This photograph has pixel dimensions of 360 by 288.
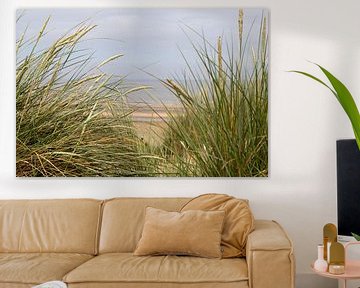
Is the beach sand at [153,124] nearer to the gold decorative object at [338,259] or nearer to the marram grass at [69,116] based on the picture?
the marram grass at [69,116]

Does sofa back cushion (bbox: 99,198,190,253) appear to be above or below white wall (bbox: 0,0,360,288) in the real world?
below

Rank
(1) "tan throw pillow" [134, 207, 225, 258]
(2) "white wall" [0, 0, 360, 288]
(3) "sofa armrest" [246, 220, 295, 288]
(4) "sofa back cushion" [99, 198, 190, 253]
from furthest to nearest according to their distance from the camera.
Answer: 1. (2) "white wall" [0, 0, 360, 288]
2. (4) "sofa back cushion" [99, 198, 190, 253]
3. (1) "tan throw pillow" [134, 207, 225, 258]
4. (3) "sofa armrest" [246, 220, 295, 288]

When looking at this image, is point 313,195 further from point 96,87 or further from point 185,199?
point 96,87

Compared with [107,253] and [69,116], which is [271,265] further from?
[69,116]

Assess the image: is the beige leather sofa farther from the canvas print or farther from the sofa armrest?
the canvas print

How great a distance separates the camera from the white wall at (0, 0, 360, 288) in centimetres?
514

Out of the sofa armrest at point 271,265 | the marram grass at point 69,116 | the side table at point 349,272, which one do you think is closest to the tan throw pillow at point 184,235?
the sofa armrest at point 271,265

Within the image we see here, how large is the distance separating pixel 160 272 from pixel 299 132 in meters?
1.70

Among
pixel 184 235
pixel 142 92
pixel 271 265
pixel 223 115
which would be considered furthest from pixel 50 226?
pixel 271 265

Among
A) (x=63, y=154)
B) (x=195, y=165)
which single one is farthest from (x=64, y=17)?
(x=195, y=165)

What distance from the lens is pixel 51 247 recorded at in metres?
4.72

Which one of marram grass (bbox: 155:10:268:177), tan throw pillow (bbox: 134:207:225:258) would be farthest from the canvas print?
tan throw pillow (bbox: 134:207:225:258)

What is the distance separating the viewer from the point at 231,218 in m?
4.56

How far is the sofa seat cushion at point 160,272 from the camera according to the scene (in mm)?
3992
